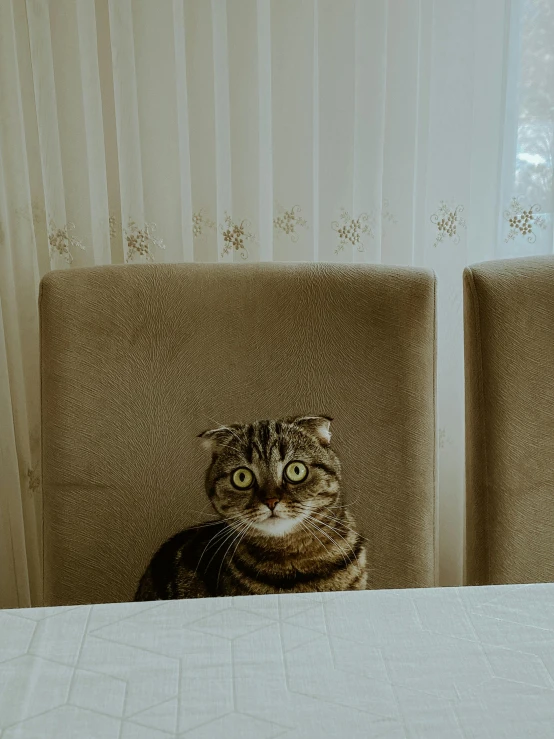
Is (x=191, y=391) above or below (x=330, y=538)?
above

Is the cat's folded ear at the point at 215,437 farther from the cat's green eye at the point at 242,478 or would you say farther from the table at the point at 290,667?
the table at the point at 290,667

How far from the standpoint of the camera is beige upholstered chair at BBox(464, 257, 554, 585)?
0.96 metres

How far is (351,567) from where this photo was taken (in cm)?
96

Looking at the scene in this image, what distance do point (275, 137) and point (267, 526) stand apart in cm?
76

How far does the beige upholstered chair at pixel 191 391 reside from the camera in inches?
37.9

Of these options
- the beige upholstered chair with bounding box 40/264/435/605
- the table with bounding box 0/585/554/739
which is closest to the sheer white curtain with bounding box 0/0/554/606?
the beige upholstered chair with bounding box 40/264/435/605

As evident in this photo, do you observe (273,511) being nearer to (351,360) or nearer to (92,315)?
(351,360)

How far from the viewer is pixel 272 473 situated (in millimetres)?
907

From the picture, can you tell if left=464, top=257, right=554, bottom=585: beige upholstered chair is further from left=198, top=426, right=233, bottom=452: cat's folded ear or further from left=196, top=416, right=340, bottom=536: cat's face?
left=198, top=426, right=233, bottom=452: cat's folded ear

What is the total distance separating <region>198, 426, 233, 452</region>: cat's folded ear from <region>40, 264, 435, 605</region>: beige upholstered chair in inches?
0.6

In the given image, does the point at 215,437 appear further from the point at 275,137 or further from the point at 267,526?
the point at 275,137

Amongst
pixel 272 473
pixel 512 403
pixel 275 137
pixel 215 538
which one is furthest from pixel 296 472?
pixel 275 137

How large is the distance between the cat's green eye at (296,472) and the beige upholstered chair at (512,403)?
23 centimetres

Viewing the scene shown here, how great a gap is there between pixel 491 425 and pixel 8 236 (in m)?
0.94
